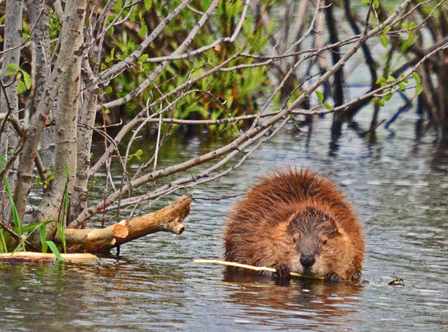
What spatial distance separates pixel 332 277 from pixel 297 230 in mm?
344

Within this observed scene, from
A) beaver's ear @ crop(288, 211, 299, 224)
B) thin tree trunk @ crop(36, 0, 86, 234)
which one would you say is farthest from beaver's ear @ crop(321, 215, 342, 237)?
thin tree trunk @ crop(36, 0, 86, 234)

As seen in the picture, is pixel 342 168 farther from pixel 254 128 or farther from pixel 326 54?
pixel 326 54

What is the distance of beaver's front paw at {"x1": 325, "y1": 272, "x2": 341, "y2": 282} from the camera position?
6031 millimetres

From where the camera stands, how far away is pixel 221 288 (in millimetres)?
5434

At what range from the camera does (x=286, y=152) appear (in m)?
11.3

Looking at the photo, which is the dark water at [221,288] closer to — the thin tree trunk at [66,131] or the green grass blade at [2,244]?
the green grass blade at [2,244]

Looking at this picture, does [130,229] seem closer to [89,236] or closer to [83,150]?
[89,236]

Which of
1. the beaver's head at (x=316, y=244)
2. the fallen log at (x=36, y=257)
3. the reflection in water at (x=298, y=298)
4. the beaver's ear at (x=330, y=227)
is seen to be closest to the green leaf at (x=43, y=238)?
the fallen log at (x=36, y=257)

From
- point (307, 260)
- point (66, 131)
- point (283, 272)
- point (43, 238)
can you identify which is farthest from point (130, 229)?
point (307, 260)

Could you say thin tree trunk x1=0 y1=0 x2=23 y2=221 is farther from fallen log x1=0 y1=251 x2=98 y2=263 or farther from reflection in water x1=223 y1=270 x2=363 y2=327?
reflection in water x1=223 y1=270 x2=363 y2=327

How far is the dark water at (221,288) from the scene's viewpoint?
178 inches

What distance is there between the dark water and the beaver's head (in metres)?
0.12

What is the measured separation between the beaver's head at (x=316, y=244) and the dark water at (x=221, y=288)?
4.6 inches

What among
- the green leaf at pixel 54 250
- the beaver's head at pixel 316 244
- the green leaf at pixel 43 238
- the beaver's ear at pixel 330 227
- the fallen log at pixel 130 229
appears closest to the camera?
the green leaf at pixel 54 250
